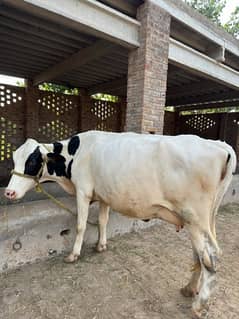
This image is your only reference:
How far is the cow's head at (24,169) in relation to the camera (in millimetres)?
2332

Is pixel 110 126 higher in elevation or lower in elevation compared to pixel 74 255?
higher

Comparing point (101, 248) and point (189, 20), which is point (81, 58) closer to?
point (189, 20)

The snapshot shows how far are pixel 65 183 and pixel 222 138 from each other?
8.73 m

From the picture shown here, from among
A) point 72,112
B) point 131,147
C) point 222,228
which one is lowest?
point 222,228

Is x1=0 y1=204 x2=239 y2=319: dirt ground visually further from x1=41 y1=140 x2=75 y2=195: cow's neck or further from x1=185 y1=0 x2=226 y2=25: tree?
x1=185 y1=0 x2=226 y2=25: tree

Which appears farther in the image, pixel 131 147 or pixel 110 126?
pixel 110 126

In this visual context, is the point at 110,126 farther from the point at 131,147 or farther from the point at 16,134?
the point at 131,147

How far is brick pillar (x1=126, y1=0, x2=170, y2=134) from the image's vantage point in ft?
11.6

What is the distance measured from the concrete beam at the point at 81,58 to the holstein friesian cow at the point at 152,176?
85.2 inches

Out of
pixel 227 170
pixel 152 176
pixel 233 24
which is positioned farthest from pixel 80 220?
pixel 233 24

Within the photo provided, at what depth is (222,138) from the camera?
9.83 meters

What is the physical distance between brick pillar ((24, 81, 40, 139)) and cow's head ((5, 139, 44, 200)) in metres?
4.57

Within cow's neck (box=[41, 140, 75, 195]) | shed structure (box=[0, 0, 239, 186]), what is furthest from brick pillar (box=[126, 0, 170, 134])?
cow's neck (box=[41, 140, 75, 195])

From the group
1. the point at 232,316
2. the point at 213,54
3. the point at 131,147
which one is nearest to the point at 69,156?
the point at 131,147
